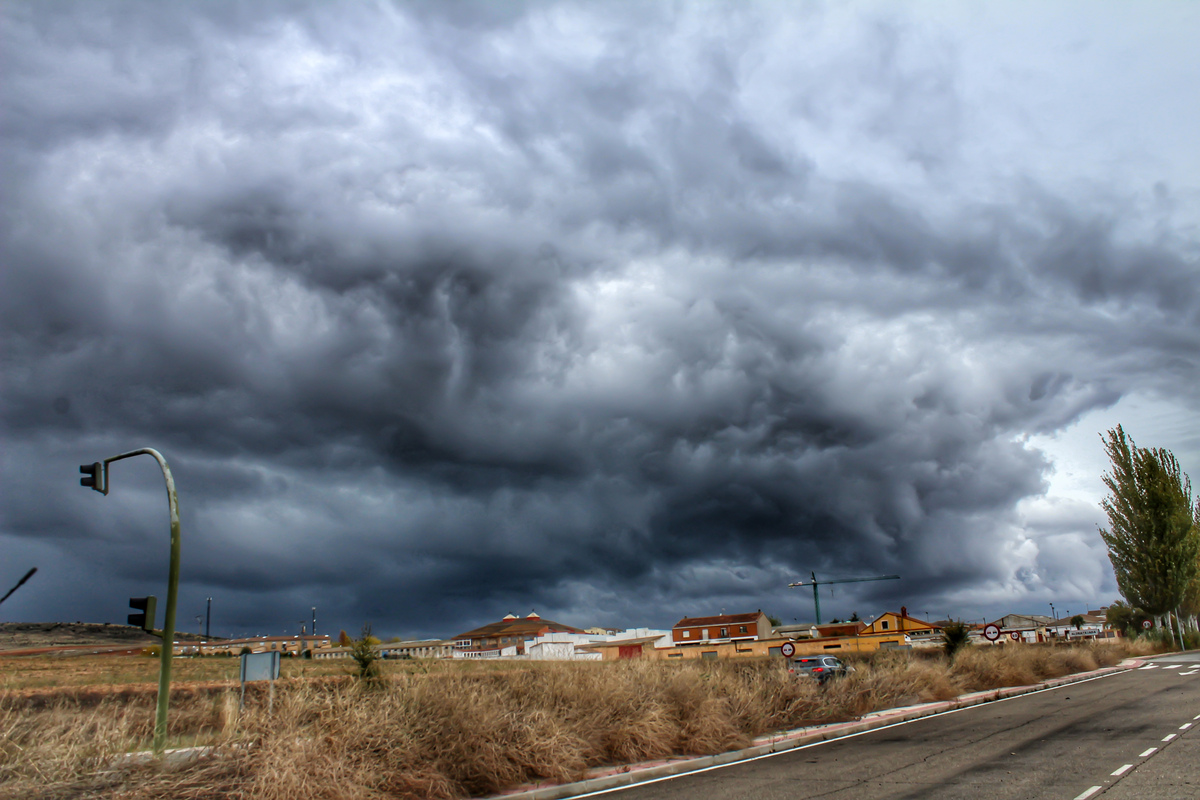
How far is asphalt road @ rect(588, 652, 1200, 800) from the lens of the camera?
10.8m

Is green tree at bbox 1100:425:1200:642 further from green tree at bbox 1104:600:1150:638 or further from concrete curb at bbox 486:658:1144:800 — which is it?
concrete curb at bbox 486:658:1144:800

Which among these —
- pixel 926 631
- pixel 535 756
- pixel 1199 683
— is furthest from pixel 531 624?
pixel 535 756

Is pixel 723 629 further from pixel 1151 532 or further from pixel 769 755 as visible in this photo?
pixel 769 755

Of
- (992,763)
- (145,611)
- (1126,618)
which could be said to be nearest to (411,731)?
(145,611)

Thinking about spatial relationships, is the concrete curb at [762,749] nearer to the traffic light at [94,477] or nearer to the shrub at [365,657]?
the shrub at [365,657]

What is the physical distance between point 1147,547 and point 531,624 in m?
99.2

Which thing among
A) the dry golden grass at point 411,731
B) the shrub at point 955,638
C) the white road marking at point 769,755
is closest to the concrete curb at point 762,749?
the white road marking at point 769,755

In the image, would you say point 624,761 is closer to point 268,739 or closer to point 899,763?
point 899,763

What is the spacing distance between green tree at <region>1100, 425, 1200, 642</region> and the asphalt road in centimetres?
5479

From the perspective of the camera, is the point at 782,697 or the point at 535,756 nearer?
the point at 535,756

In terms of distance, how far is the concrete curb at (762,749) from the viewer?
1269 centimetres

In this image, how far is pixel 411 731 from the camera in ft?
40.5

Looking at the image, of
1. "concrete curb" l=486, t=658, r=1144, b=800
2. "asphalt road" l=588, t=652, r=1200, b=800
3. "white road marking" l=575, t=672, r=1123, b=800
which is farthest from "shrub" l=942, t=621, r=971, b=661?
"asphalt road" l=588, t=652, r=1200, b=800

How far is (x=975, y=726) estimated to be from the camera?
18859 mm
